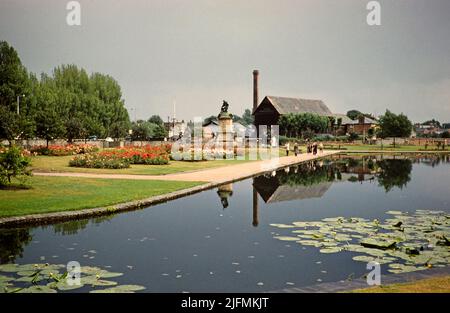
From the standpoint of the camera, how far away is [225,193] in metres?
17.9

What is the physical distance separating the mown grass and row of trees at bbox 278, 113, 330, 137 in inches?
3056

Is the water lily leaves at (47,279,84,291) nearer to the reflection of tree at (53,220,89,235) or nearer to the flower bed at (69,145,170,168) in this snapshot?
the reflection of tree at (53,220,89,235)

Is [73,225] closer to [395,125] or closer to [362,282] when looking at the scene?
[362,282]

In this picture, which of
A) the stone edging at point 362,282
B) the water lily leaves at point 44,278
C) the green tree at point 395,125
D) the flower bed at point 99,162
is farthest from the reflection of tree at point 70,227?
the green tree at point 395,125

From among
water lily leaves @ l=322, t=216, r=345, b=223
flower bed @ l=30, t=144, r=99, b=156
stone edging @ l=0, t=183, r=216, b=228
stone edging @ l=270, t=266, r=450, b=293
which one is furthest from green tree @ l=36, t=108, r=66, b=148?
stone edging @ l=270, t=266, r=450, b=293

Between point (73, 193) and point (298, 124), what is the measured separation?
71.5 meters

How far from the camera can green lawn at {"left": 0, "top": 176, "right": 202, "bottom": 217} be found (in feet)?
42.0

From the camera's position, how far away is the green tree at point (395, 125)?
275ft

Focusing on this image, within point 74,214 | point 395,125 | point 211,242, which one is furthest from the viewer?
point 395,125

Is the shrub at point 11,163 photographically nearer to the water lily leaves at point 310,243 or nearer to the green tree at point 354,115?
the water lily leaves at point 310,243

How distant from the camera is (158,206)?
14570 mm

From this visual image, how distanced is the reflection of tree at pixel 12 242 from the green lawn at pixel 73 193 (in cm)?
119

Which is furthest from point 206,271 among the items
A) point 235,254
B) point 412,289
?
point 412,289

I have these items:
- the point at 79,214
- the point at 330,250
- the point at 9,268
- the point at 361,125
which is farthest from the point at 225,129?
the point at 361,125
